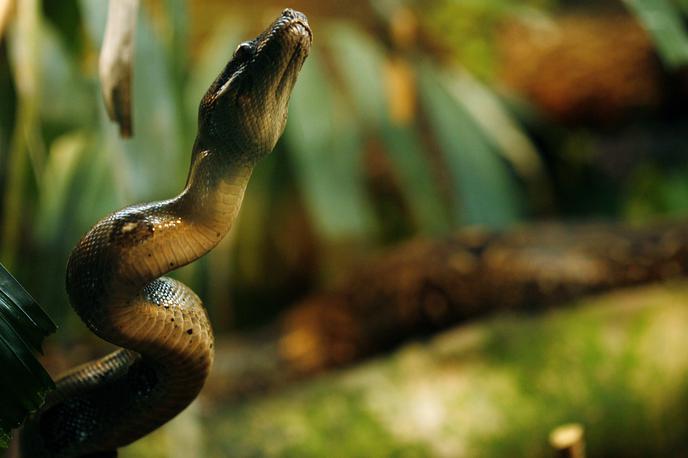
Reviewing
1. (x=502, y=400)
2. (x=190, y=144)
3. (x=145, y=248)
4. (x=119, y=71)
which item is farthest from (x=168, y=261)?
(x=502, y=400)

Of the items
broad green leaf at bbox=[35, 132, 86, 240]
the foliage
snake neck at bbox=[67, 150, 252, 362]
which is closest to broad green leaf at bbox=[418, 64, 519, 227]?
the foliage

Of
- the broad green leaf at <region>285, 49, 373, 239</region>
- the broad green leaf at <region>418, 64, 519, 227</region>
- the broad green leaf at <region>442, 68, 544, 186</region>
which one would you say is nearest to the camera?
the broad green leaf at <region>285, 49, 373, 239</region>

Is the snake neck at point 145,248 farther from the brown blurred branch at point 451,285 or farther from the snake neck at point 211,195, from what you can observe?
the brown blurred branch at point 451,285

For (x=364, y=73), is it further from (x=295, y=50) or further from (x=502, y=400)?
(x=295, y=50)

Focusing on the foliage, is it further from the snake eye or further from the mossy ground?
the snake eye

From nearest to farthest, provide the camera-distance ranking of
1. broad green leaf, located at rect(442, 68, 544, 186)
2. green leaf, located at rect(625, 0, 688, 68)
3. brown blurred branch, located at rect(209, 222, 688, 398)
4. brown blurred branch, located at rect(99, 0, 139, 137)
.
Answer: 1. brown blurred branch, located at rect(99, 0, 139, 137)
2. green leaf, located at rect(625, 0, 688, 68)
3. brown blurred branch, located at rect(209, 222, 688, 398)
4. broad green leaf, located at rect(442, 68, 544, 186)

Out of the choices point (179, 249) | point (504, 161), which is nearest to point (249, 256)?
point (504, 161)
